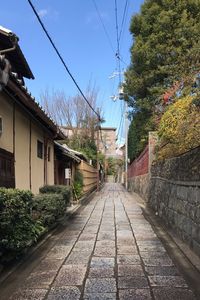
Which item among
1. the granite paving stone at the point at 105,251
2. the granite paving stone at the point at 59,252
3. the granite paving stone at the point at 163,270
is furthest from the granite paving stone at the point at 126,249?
the granite paving stone at the point at 163,270

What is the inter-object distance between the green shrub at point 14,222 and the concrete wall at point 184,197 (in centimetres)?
322

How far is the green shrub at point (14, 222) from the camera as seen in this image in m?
6.26

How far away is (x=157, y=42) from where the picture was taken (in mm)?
21078

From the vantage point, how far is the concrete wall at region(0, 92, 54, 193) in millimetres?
9758

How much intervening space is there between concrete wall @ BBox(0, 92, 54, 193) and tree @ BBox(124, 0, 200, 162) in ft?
27.0

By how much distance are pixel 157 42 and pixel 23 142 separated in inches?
477

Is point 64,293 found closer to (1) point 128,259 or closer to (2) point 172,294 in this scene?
(2) point 172,294

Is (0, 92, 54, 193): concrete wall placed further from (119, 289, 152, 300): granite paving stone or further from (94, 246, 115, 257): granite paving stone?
(119, 289, 152, 300): granite paving stone

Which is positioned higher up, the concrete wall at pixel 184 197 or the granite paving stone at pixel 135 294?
the concrete wall at pixel 184 197

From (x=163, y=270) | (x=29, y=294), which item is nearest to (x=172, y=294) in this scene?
(x=163, y=270)

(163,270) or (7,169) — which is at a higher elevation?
(7,169)

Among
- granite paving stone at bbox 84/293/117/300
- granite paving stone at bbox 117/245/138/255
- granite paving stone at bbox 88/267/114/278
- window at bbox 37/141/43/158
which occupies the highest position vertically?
window at bbox 37/141/43/158

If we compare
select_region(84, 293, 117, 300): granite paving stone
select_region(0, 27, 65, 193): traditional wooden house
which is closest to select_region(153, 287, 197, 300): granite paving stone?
select_region(84, 293, 117, 300): granite paving stone

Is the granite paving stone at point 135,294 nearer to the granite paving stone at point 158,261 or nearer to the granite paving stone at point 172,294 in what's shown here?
the granite paving stone at point 172,294
